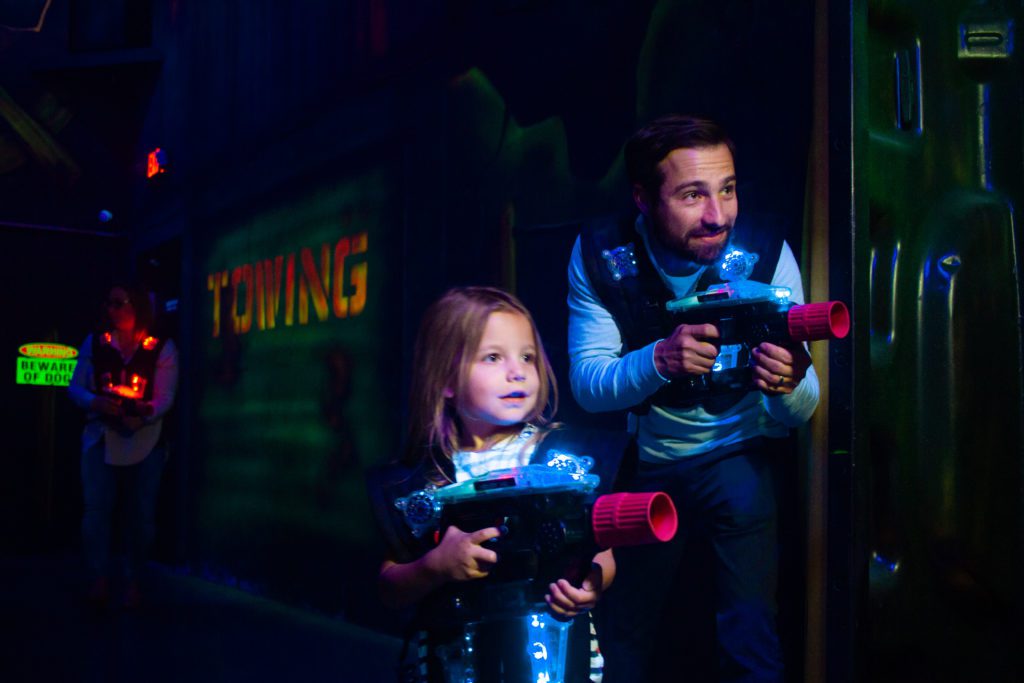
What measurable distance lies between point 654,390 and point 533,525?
0.68 meters

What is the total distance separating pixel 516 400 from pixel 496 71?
1.74m

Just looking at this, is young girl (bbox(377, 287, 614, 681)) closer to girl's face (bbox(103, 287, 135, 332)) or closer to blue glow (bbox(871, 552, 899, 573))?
blue glow (bbox(871, 552, 899, 573))

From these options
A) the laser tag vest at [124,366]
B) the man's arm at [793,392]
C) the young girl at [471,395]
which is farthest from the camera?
the laser tag vest at [124,366]

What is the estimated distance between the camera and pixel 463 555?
1604 mm

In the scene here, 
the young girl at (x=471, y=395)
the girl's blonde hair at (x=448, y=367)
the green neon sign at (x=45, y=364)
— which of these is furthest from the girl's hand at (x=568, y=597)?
the green neon sign at (x=45, y=364)

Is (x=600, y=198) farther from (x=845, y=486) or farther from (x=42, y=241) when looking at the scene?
(x=42, y=241)

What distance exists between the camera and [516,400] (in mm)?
1904

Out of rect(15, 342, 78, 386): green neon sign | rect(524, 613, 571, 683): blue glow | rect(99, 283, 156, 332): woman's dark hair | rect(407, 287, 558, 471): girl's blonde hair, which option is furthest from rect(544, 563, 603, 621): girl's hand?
rect(15, 342, 78, 386): green neon sign

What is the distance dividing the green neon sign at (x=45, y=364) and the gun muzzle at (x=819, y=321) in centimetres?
580

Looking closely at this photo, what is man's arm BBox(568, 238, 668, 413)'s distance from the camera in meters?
2.19

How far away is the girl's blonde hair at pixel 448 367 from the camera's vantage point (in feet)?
6.31

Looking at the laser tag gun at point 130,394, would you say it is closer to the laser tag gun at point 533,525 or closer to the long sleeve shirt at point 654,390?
the long sleeve shirt at point 654,390

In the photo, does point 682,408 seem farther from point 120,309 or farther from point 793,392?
point 120,309

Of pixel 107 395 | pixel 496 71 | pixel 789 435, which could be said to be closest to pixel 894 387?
pixel 789 435
